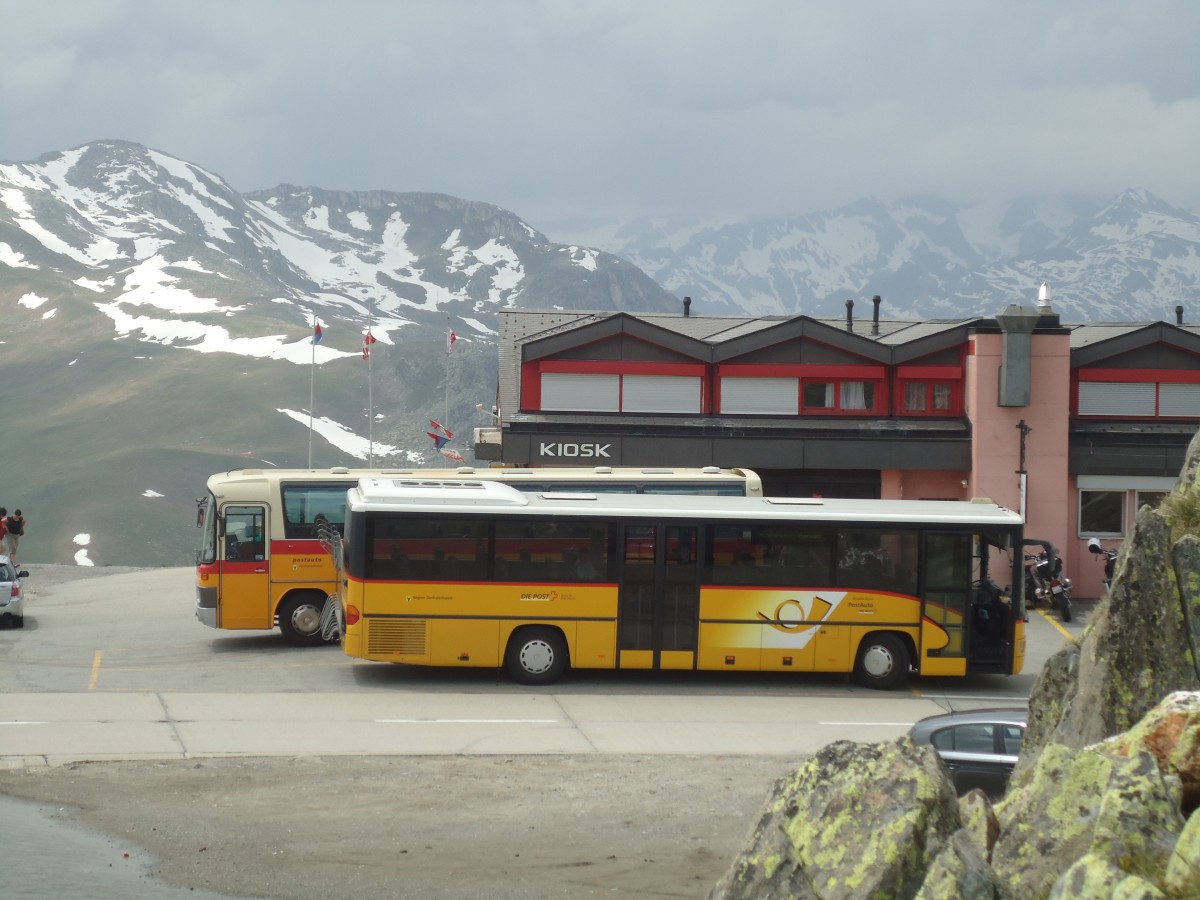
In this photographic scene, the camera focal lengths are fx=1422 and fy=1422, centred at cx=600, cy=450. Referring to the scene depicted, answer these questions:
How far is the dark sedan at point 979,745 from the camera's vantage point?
13.7m

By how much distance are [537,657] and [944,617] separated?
6196mm

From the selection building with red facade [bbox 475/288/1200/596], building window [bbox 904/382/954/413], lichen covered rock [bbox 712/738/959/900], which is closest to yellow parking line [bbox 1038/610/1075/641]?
building with red facade [bbox 475/288/1200/596]

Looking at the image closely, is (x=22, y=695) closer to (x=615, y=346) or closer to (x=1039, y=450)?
(x=615, y=346)

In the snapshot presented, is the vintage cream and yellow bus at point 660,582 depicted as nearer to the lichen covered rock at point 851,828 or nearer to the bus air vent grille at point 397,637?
the bus air vent grille at point 397,637

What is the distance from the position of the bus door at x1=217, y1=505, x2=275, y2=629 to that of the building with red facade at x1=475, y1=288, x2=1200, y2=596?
10.6 meters

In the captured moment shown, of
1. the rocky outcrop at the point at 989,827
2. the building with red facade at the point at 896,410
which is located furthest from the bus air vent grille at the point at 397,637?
the building with red facade at the point at 896,410

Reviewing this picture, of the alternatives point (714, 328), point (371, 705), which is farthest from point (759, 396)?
point (371, 705)

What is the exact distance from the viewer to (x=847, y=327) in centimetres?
4100

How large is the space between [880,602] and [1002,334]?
1464cm

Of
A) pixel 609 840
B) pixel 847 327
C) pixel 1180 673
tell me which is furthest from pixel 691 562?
pixel 847 327

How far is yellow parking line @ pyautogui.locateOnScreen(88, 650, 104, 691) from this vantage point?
21.2 metres

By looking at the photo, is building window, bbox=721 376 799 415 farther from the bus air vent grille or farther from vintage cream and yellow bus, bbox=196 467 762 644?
the bus air vent grille

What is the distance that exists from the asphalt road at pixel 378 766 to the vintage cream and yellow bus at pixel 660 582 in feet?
2.32

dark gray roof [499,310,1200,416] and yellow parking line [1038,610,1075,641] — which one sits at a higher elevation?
dark gray roof [499,310,1200,416]
